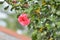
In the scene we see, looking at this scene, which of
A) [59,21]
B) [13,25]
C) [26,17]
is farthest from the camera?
[13,25]

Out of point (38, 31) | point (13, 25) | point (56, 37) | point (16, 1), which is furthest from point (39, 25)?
point (13, 25)

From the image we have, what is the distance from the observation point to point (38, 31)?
1747 mm

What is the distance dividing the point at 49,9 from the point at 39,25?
0.16 m

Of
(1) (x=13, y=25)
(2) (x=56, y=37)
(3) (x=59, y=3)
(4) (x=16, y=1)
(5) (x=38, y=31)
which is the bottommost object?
(2) (x=56, y=37)

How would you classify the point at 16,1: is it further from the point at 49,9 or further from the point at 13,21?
the point at 13,21

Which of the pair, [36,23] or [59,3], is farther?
[36,23]

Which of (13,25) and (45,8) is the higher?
(13,25)

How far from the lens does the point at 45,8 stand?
5.50 ft

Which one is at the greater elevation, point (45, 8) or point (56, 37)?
point (45, 8)

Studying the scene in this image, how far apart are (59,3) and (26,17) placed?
1.20 ft

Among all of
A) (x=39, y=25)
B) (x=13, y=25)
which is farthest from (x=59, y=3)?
(x=13, y=25)

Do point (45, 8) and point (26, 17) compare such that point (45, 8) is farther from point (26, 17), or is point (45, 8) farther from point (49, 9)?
point (26, 17)

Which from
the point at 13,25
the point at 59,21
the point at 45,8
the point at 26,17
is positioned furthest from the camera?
the point at 13,25

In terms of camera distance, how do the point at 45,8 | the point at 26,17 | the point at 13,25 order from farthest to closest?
the point at 13,25, the point at 26,17, the point at 45,8
